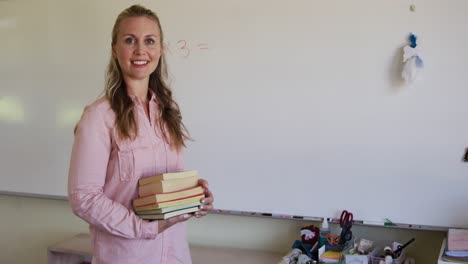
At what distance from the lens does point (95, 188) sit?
1.30m

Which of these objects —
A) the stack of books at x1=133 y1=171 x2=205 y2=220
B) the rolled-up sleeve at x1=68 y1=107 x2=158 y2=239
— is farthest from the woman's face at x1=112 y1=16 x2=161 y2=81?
the stack of books at x1=133 y1=171 x2=205 y2=220

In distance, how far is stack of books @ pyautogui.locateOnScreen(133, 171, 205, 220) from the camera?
1.31 meters

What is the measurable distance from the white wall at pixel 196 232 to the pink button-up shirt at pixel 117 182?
31.0 inches

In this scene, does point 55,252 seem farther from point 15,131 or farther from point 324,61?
point 324,61

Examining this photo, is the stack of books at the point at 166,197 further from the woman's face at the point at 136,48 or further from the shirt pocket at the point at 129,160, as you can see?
the woman's face at the point at 136,48

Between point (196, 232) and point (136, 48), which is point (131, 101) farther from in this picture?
point (196, 232)

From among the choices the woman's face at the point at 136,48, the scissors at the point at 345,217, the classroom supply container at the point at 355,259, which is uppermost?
the woman's face at the point at 136,48

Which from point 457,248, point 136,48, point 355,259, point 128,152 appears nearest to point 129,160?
point 128,152

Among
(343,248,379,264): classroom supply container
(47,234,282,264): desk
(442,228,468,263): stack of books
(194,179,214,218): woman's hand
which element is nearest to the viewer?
(194,179,214,218): woman's hand

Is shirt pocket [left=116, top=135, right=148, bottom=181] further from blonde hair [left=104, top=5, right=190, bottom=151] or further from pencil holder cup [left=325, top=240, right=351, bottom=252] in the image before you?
pencil holder cup [left=325, top=240, right=351, bottom=252]

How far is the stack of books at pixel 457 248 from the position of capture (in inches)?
62.4

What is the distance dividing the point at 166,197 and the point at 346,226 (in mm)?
898

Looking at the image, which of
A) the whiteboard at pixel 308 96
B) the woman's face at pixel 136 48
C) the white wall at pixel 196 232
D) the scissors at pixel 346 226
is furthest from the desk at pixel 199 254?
the woman's face at pixel 136 48

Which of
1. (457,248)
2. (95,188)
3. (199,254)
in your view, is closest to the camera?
(95,188)
